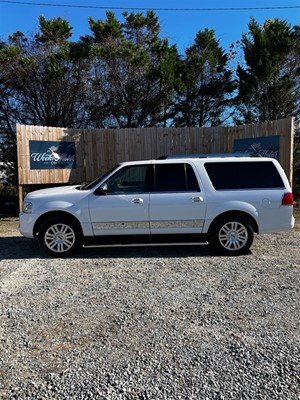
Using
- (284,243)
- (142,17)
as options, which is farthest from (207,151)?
(142,17)

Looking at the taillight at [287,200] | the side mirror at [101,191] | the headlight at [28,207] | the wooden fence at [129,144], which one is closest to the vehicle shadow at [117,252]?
the headlight at [28,207]

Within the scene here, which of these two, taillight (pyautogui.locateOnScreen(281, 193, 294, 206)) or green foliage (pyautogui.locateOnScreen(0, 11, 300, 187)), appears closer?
taillight (pyautogui.locateOnScreen(281, 193, 294, 206))

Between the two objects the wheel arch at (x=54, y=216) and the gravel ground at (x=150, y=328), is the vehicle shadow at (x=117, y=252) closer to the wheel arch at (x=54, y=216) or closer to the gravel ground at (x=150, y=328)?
the gravel ground at (x=150, y=328)

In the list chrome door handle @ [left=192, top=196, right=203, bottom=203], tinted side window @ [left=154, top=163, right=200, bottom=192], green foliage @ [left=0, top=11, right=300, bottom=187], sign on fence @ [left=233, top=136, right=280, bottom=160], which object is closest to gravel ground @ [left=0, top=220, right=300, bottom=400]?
chrome door handle @ [left=192, top=196, right=203, bottom=203]

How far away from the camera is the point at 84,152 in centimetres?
1212

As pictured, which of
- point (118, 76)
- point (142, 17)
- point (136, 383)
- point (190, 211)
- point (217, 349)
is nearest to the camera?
point (136, 383)

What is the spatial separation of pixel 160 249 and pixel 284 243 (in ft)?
8.76

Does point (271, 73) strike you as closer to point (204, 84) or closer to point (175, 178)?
point (204, 84)

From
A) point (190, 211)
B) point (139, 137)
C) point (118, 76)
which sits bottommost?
point (190, 211)

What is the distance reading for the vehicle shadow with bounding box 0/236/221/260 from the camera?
6.95m

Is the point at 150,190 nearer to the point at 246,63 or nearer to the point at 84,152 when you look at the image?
→ the point at 84,152

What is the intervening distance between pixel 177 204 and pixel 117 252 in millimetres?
1543

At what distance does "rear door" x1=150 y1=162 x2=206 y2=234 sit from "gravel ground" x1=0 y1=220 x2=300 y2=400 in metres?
0.65

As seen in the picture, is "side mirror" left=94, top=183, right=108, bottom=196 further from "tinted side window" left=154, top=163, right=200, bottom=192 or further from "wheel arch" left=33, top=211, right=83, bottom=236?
"tinted side window" left=154, top=163, right=200, bottom=192
